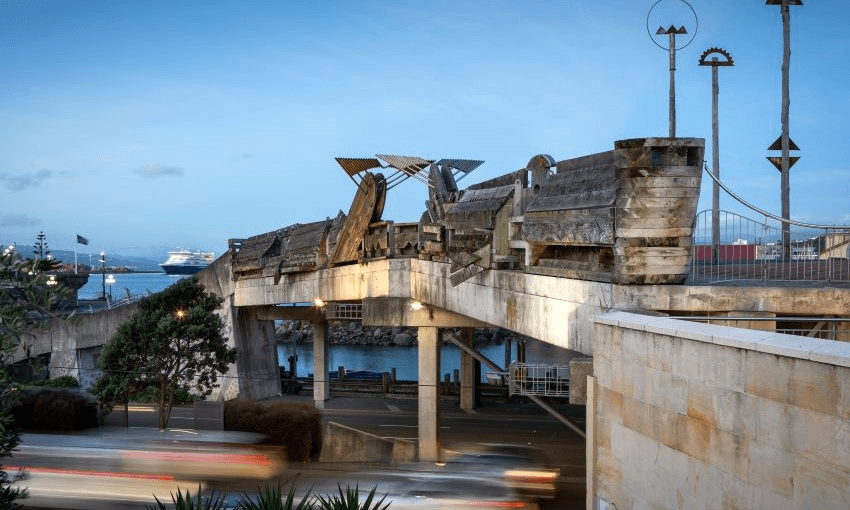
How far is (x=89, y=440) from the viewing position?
18.1 metres

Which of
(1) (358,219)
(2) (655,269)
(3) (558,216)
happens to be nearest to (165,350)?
(1) (358,219)

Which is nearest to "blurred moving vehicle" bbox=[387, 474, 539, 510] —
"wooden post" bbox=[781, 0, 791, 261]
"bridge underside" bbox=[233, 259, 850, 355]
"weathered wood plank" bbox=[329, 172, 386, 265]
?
"bridge underside" bbox=[233, 259, 850, 355]

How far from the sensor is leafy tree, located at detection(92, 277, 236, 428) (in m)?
29.4

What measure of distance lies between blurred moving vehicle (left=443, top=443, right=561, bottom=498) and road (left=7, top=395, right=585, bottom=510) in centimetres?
40

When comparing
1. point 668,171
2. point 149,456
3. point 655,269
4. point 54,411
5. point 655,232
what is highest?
point 668,171

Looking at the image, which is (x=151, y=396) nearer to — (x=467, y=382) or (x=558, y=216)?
(x=467, y=382)

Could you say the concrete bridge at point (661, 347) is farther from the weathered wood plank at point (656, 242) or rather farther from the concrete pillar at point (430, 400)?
the concrete pillar at point (430, 400)

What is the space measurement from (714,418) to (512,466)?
50.6 ft

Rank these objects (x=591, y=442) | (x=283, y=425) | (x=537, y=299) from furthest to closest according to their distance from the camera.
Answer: (x=283, y=425), (x=537, y=299), (x=591, y=442)

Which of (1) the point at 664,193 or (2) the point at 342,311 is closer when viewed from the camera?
(1) the point at 664,193

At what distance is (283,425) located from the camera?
72.2 feet

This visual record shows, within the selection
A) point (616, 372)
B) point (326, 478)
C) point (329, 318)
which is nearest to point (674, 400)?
point (616, 372)

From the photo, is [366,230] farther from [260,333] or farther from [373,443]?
[260,333]

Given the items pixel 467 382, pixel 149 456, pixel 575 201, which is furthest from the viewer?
pixel 467 382
